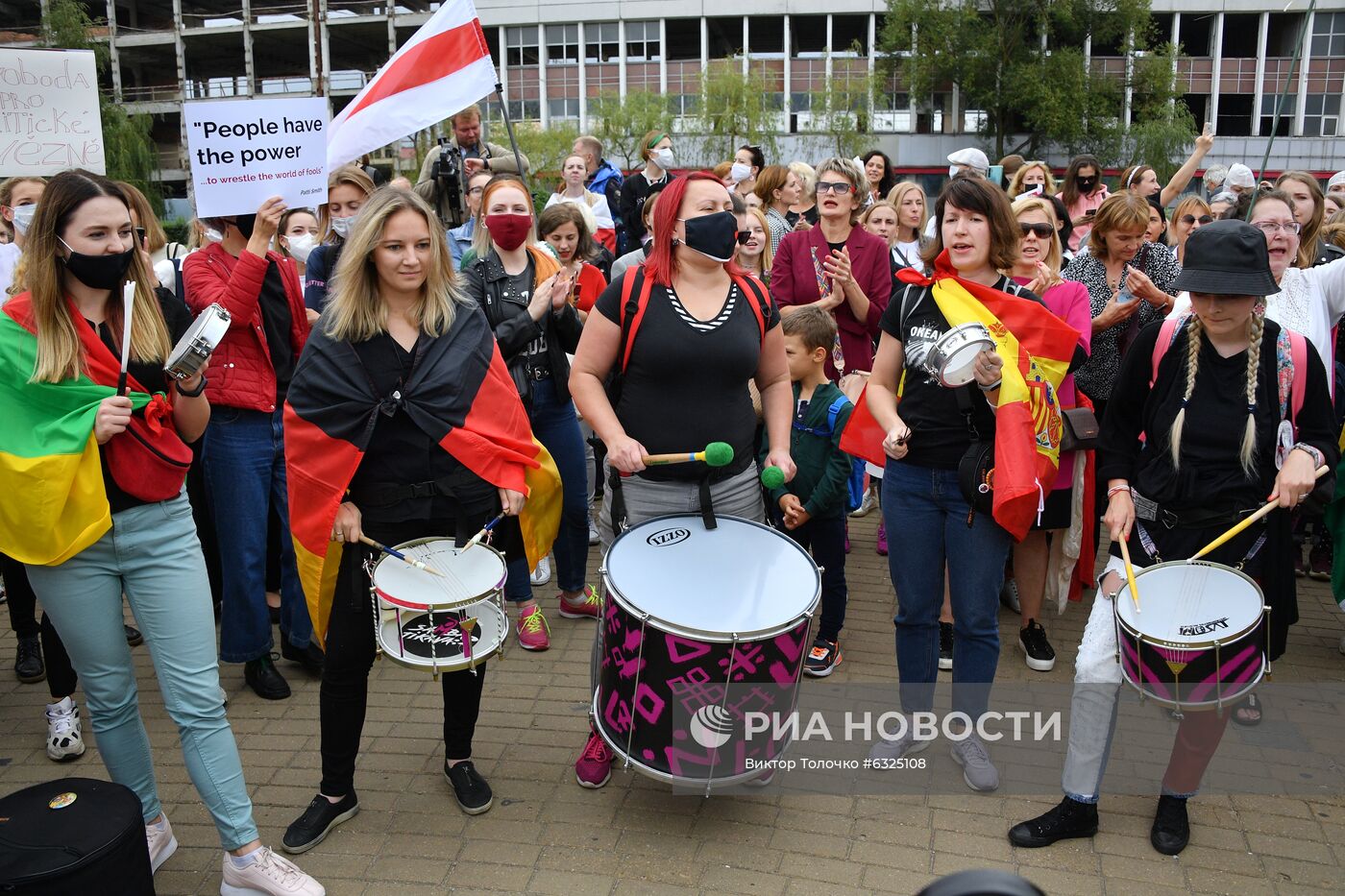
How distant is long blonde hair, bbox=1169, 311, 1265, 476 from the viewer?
3.48 m

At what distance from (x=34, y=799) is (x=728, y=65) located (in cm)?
5196

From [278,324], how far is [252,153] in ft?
2.32

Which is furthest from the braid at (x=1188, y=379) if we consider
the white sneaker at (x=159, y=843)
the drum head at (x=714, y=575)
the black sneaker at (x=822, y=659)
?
the white sneaker at (x=159, y=843)

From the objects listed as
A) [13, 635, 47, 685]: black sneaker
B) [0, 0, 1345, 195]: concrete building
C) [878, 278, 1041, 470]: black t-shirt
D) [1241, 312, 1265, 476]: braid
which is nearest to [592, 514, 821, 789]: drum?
[878, 278, 1041, 470]: black t-shirt

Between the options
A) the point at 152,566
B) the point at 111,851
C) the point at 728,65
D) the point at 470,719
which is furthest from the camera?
the point at 728,65

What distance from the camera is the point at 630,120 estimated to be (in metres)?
49.7

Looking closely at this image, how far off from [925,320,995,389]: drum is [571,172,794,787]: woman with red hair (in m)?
0.69

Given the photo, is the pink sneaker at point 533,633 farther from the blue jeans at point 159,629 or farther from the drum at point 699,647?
the blue jeans at point 159,629

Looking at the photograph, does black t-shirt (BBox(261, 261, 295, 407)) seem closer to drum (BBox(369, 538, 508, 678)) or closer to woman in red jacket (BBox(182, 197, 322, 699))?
woman in red jacket (BBox(182, 197, 322, 699))

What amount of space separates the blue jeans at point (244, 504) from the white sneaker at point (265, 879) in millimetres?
1514

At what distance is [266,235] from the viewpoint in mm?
4297

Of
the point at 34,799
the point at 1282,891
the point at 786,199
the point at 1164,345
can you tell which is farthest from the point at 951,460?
the point at 786,199

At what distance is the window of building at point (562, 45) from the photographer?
186 feet

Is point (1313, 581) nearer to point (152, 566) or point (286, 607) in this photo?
point (286, 607)
